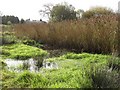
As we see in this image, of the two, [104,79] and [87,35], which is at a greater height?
[87,35]

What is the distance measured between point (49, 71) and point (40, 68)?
633mm

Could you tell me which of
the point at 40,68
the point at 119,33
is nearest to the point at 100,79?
the point at 40,68

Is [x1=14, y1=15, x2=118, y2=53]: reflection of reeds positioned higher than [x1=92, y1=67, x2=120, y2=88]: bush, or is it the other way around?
[x1=14, y1=15, x2=118, y2=53]: reflection of reeds

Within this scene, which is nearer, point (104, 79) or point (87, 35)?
point (104, 79)

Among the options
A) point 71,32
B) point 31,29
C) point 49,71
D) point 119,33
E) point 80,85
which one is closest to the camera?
point 80,85

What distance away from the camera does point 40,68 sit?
7184mm

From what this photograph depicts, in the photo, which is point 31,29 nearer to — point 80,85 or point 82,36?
point 82,36

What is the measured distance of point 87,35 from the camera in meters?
10.5

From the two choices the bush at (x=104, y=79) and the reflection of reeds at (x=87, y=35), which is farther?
the reflection of reeds at (x=87, y=35)

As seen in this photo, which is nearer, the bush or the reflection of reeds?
the bush

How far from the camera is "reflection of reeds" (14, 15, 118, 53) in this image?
9258 millimetres

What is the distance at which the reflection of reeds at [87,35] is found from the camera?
30.4 feet

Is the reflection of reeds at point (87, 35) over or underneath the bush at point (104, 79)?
over

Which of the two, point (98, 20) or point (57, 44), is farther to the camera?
point (57, 44)
